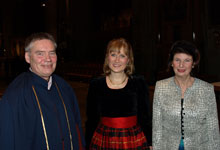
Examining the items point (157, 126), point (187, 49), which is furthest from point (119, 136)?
point (187, 49)

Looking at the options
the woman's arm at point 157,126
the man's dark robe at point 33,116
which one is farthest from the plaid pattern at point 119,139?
the man's dark robe at point 33,116

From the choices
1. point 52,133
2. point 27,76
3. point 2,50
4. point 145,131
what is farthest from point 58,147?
point 2,50

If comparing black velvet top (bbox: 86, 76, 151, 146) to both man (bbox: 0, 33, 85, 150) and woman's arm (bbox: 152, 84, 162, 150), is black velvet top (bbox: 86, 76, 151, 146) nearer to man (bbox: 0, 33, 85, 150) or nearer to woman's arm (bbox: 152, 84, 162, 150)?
woman's arm (bbox: 152, 84, 162, 150)

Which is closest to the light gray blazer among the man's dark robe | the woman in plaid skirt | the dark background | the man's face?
the woman in plaid skirt

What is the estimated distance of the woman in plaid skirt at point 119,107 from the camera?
244 centimetres

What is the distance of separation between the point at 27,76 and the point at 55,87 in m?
0.27

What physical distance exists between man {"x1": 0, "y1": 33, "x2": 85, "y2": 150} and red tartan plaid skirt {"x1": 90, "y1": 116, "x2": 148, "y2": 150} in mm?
432

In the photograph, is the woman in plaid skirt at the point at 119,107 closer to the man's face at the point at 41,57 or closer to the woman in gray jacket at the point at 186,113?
the woman in gray jacket at the point at 186,113

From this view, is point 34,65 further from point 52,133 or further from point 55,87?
point 52,133

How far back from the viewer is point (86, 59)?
15.8 m

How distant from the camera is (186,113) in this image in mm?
2158

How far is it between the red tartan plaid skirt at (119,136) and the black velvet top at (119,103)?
0.06 metres

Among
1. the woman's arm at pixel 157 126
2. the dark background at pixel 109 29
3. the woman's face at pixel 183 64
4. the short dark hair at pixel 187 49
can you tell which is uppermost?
the dark background at pixel 109 29

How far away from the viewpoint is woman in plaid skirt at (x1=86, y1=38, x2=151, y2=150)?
244cm
